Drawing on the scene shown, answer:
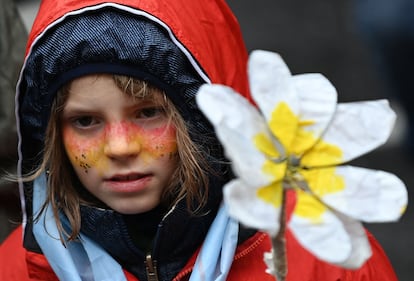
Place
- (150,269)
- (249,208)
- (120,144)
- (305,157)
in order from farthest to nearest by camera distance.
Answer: (150,269)
(120,144)
(305,157)
(249,208)

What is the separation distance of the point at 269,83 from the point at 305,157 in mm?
146

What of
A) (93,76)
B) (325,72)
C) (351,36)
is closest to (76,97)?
(93,76)

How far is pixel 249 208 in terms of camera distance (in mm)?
1749

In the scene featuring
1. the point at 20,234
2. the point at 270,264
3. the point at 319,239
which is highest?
the point at 319,239

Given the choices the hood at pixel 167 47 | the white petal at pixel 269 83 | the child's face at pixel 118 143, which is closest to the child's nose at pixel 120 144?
the child's face at pixel 118 143

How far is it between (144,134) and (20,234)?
64 cm

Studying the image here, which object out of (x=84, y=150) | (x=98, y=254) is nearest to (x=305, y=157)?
(x=84, y=150)

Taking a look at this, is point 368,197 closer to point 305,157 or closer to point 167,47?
point 305,157

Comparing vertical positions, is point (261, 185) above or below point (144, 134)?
above

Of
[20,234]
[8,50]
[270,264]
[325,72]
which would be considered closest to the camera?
[270,264]

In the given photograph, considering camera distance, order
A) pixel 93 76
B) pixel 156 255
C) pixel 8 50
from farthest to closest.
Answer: pixel 8 50 < pixel 156 255 < pixel 93 76

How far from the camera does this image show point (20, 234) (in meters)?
2.87

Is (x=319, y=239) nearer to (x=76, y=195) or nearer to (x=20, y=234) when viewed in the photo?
(x=76, y=195)

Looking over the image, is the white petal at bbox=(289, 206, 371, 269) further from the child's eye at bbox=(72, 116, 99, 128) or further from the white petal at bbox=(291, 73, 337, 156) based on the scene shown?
the child's eye at bbox=(72, 116, 99, 128)
